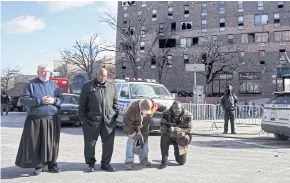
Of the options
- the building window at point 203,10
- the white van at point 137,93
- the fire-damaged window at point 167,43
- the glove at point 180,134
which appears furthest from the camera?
the fire-damaged window at point 167,43

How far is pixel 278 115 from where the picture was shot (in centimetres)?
1072

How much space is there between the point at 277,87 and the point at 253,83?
11.2 ft

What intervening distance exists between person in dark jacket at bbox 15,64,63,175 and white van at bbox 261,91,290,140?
693 cm

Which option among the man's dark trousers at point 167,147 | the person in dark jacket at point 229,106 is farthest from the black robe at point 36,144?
the person in dark jacket at point 229,106

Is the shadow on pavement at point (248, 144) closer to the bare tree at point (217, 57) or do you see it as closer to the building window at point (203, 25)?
the bare tree at point (217, 57)

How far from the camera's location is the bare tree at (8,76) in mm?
69550

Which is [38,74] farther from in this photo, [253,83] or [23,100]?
[253,83]

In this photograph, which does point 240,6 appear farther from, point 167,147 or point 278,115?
point 167,147

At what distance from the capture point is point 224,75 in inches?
1992

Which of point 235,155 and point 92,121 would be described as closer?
point 92,121

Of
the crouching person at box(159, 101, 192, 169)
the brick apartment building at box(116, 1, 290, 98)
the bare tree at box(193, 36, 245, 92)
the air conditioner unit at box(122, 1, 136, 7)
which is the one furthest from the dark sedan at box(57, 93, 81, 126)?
the air conditioner unit at box(122, 1, 136, 7)

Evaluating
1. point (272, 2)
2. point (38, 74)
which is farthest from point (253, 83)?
point (38, 74)

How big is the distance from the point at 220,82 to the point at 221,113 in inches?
1338

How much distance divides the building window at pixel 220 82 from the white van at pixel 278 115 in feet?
128
